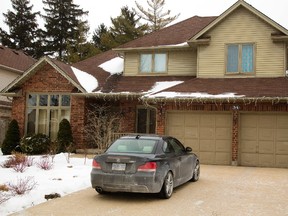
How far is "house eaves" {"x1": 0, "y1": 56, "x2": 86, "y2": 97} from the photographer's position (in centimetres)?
2008

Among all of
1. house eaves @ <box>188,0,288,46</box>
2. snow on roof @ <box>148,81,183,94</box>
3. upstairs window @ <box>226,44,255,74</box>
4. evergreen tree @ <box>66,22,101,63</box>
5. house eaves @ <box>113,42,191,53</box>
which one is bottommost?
snow on roof @ <box>148,81,183,94</box>

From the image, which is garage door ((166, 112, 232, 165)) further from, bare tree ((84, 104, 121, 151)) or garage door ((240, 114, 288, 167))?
bare tree ((84, 104, 121, 151))

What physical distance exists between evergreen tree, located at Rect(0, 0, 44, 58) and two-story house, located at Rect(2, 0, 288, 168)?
29.0m

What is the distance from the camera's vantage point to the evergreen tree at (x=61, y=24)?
4938 cm

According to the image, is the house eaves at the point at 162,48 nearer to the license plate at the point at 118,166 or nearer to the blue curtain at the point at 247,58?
the blue curtain at the point at 247,58

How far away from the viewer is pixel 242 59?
61.5 ft

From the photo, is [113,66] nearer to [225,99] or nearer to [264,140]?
[225,99]

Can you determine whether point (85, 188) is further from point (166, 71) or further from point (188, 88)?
point (166, 71)

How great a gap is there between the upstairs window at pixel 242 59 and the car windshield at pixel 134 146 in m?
10.4

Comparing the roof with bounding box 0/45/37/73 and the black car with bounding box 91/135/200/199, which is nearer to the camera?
the black car with bounding box 91/135/200/199

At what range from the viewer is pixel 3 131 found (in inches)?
1023

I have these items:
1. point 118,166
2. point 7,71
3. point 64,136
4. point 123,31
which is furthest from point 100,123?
point 123,31

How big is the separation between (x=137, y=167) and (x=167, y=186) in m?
0.89

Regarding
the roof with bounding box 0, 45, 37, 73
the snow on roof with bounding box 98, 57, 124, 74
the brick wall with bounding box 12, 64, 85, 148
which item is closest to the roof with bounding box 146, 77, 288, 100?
the brick wall with bounding box 12, 64, 85, 148
